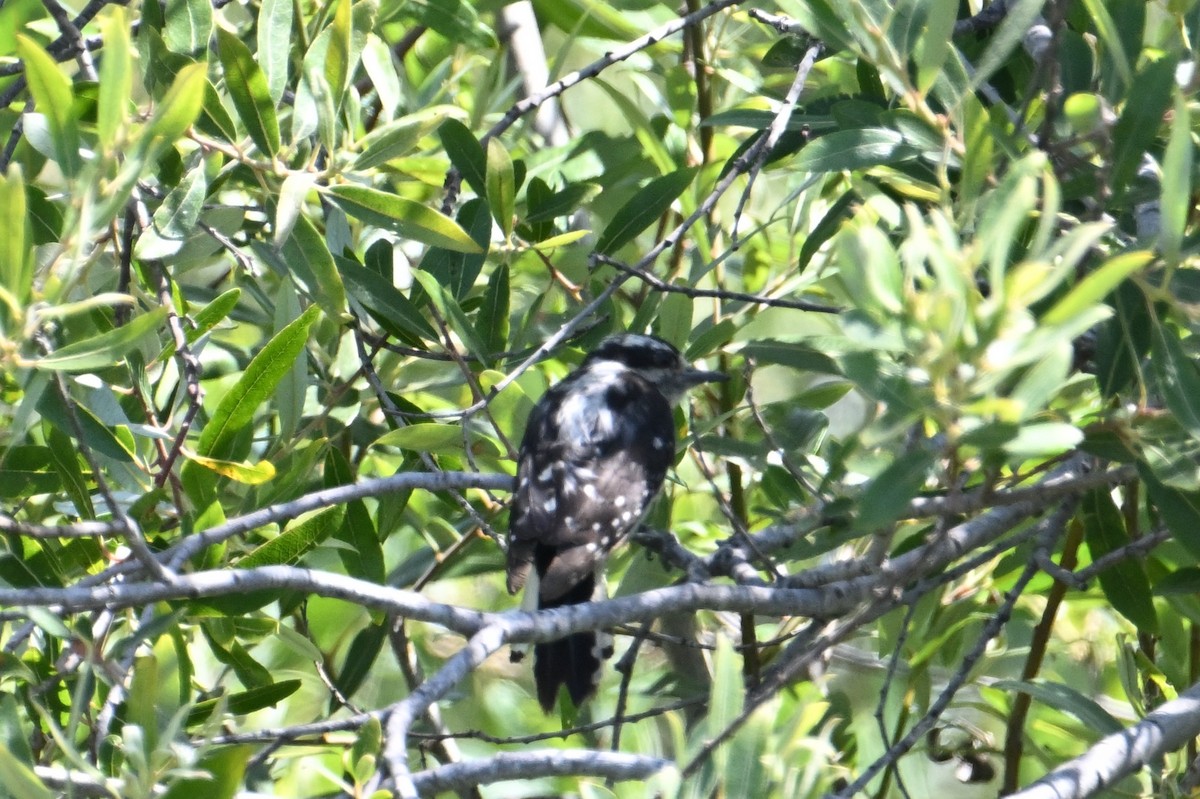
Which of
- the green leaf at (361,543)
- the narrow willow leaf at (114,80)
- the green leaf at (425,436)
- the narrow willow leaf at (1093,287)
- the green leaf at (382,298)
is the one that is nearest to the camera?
the narrow willow leaf at (1093,287)

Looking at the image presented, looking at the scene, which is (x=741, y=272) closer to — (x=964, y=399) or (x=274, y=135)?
(x=274, y=135)

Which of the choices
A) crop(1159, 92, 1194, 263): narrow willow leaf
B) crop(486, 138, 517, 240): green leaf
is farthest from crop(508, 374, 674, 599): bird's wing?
crop(1159, 92, 1194, 263): narrow willow leaf

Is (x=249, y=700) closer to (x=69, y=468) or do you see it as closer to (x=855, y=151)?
(x=69, y=468)

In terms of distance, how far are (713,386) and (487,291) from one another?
1296 mm

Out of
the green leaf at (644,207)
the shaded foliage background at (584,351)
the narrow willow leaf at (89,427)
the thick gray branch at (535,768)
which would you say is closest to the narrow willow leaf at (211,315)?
the shaded foliage background at (584,351)

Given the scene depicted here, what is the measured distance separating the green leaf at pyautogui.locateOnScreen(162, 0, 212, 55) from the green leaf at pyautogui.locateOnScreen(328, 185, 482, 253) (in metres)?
0.56

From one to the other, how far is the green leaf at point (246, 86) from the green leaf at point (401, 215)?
0.22 meters

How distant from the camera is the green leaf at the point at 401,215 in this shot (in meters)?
2.80

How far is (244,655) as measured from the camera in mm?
3199

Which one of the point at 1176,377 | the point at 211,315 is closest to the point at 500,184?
the point at 211,315

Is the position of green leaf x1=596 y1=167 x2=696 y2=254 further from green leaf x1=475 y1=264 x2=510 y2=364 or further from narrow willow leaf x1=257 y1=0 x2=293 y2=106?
narrow willow leaf x1=257 y1=0 x2=293 y2=106

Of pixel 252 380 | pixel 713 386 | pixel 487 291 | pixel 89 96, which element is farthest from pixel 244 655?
pixel 713 386

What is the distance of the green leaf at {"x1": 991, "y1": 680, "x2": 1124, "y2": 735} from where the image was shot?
2.75 meters

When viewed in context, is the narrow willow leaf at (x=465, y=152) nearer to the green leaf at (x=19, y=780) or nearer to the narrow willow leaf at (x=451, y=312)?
the narrow willow leaf at (x=451, y=312)
